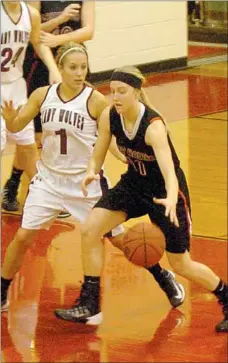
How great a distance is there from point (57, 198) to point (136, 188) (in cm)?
61

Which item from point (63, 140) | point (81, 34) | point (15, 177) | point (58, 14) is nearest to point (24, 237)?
point (63, 140)

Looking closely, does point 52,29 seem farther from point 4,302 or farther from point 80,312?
point 80,312

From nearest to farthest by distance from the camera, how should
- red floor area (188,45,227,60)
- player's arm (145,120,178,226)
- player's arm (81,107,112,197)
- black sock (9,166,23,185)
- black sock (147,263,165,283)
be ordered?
player's arm (145,120,178,226)
player's arm (81,107,112,197)
black sock (147,263,165,283)
black sock (9,166,23,185)
red floor area (188,45,227,60)

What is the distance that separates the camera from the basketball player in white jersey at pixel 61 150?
5.38m

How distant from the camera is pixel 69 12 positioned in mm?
6910

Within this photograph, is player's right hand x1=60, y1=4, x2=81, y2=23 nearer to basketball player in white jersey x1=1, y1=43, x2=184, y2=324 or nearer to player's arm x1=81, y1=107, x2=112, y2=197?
basketball player in white jersey x1=1, y1=43, x2=184, y2=324

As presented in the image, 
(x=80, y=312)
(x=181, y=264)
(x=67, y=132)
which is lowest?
(x=80, y=312)

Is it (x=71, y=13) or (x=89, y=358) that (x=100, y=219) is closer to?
(x=89, y=358)

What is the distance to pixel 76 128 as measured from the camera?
541 centimetres

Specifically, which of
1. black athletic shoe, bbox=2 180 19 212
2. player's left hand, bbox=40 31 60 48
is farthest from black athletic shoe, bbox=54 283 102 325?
black athletic shoe, bbox=2 180 19 212

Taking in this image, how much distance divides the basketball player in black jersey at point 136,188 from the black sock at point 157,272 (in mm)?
364

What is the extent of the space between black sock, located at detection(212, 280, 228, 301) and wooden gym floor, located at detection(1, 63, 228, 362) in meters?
0.14

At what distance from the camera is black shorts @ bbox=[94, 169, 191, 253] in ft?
16.4

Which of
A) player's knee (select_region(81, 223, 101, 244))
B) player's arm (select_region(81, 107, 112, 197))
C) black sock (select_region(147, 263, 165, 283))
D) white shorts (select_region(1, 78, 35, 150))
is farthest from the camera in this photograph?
white shorts (select_region(1, 78, 35, 150))
